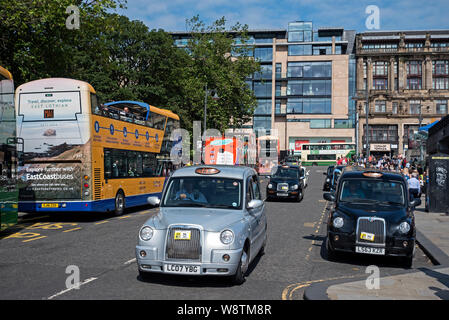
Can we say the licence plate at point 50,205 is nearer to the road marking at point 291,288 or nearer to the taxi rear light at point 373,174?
the taxi rear light at point 373,174

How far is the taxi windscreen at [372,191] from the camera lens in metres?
9.94

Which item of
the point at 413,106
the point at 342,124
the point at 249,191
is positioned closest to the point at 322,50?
the point at 342,124

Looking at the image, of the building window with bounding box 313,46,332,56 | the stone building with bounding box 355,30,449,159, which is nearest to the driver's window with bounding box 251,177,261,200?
the stone building with bounding box 355,30,449,159

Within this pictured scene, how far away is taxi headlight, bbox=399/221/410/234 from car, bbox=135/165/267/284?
2.91 meters

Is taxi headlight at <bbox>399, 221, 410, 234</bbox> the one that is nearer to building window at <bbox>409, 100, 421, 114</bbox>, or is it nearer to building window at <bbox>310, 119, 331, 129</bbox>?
building window at <bbox>310, 119, 331, 129</bbox>

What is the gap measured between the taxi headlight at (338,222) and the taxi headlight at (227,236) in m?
3.30

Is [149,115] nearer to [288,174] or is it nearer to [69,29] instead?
[69,29]

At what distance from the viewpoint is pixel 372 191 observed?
33.3ft

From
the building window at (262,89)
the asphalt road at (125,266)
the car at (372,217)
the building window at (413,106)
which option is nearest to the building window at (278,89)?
the building window at (262,89)

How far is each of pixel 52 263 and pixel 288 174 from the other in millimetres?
17901

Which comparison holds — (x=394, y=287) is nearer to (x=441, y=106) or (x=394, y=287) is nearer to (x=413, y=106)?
(x=413, y=106)

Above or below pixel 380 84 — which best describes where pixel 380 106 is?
below

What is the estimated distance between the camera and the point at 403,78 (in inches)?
3521

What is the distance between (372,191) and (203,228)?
16.3 feet
